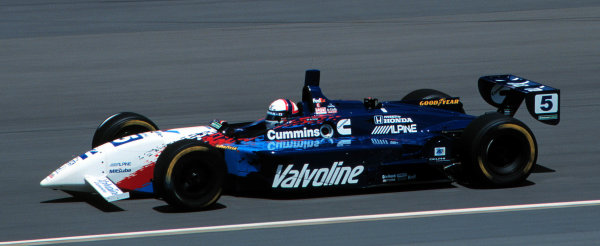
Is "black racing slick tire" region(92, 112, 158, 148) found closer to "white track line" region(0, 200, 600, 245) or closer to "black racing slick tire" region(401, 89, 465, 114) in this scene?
"white track line" region(0, 200, 600, 245)

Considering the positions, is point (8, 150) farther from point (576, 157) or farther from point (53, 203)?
point (576, 157)

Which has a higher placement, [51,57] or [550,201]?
[51,57]

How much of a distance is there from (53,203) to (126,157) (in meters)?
0.87

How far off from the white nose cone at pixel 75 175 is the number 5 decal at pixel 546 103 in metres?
4.47

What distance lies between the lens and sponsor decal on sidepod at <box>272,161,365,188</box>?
8633 mm

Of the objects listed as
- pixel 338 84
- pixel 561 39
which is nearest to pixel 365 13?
pixel 561 39

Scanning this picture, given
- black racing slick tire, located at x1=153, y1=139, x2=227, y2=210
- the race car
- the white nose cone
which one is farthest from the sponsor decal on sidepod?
the white nose cone

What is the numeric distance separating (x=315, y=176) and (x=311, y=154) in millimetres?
228

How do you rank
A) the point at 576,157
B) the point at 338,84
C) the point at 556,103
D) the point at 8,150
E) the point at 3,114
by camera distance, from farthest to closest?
the point at 338,84
the point at 3,114
the point at 8,150
the point at 576,157
the point at 556,103

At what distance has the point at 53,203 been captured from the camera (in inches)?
349

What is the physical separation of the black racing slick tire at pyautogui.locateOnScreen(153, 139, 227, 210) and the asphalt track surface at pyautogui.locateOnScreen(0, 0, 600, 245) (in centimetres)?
16

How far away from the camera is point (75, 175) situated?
28.2 feet

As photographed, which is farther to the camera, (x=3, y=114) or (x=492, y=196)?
(x=3, y=114)

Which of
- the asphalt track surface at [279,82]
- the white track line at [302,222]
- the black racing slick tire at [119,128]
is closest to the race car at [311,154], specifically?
the asphalt track surface at [279,82]
